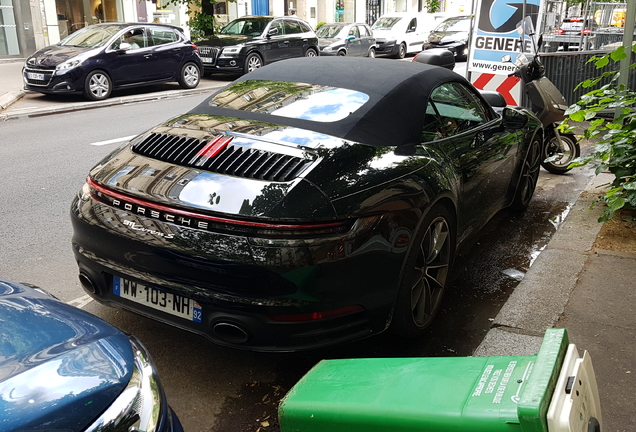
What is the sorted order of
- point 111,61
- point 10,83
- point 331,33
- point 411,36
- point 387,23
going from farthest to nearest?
point 387,23 → point 411,36 → point 331,33 → point 10,83 → point 111,61

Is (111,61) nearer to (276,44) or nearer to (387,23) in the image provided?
(276,44)

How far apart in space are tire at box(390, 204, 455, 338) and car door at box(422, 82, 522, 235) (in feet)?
1.20

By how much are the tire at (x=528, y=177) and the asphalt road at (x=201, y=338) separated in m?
0.14

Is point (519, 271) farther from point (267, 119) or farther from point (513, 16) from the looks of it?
point (513, 16)

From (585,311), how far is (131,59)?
12.1 m

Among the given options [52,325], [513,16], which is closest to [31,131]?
[513,16]

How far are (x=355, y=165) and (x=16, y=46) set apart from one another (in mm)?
20444

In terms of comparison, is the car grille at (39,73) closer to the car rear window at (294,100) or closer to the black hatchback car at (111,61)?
the black hatchback car at (111,61)

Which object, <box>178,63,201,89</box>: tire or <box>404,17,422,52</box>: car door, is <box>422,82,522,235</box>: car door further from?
<box>404,17,422,52</box>: car door

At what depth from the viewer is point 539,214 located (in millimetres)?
6262

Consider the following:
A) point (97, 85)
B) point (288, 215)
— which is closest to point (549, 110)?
point (288, 215)

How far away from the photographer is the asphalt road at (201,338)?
3.26 m

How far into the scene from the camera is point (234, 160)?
331 centimetres

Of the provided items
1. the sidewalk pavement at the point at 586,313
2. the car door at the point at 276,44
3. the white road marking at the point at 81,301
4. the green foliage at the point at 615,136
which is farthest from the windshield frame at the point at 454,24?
the white road marking at the point at 81,301
